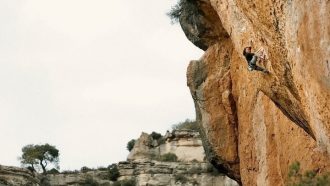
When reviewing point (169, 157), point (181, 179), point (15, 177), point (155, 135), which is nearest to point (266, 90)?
point (15, 177)

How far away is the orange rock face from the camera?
1151 cm

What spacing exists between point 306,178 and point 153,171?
141 feet

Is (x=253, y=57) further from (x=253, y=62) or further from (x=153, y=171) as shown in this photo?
(x=153, y=171)

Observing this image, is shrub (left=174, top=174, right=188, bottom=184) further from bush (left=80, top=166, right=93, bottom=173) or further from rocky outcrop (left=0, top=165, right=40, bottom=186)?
rocky outcrop (left=0, top=165, right=40, bottom=186)

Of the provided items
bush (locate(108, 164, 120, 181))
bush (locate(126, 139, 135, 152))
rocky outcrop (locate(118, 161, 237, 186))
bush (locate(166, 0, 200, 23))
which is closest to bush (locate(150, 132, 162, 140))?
bush (locate(108, 164, 120, 181))

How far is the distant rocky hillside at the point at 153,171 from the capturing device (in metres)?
55.7

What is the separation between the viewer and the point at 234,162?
26.6 m

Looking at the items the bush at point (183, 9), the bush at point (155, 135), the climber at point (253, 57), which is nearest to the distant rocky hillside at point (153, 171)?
the bush at point (155, 135)

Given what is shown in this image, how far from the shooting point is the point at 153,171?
2323 inches

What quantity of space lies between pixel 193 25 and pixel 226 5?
979 centimetres

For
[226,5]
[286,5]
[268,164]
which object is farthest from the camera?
[268,164]

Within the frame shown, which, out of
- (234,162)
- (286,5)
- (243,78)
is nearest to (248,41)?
(286,5)

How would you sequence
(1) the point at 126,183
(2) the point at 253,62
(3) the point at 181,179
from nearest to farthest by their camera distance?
1. (2) the point at 253,62
2. (3) the point at 181,179
3. (1) the point at 126,183

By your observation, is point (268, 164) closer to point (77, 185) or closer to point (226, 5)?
point (226, 5)
